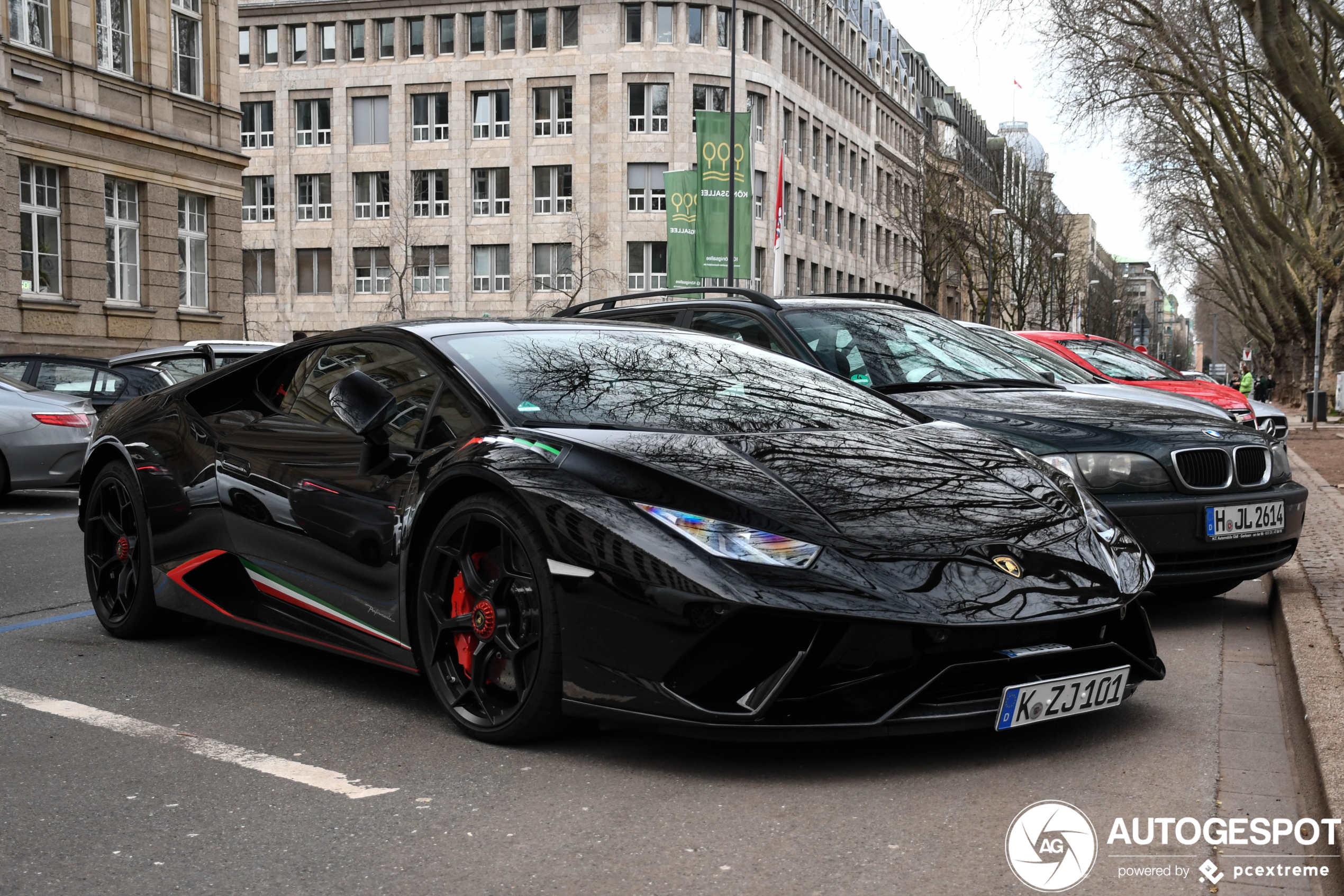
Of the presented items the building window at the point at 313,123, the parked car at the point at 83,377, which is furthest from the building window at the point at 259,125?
the parked car at the point at 83,377

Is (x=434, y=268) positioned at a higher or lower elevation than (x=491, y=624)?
higher

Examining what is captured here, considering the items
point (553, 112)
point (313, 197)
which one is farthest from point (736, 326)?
point (313, 197)

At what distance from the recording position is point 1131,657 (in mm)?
4039

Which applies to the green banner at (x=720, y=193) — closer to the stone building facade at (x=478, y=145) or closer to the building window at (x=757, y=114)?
the stone building facade at (x=478, y=145)

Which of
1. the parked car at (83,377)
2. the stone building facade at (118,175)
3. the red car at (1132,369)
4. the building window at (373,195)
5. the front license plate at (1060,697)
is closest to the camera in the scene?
the front license plate at (1060,697)

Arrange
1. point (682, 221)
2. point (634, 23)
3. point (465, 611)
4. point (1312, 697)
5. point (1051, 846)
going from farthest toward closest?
point (634, 23) → point (682, 221) → point (1312, 697) → point (465, 611) → point (1051, 846)

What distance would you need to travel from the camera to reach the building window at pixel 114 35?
3102 centimetres

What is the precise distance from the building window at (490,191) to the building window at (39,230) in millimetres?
32278

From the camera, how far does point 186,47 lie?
33.9m

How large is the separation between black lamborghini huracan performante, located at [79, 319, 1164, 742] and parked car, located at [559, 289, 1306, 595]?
1.32m

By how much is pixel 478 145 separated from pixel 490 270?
545 cm

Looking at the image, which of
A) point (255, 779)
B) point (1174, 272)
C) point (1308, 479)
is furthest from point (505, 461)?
point (1174, 272)

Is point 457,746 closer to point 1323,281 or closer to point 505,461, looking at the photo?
point 505,461

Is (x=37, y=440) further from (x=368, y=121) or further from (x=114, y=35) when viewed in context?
(x=368, y=121)
